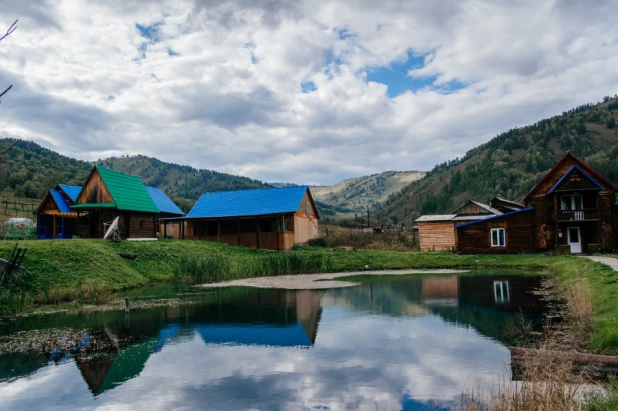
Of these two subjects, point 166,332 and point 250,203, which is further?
point 250,203

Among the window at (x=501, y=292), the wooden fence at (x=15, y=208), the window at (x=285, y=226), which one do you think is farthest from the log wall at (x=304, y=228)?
the wooden fence at (x=15, y=208)

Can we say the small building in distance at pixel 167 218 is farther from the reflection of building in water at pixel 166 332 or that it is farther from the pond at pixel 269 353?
the pond at pixel 269 353

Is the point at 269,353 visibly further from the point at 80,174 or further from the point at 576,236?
the point at 80,174

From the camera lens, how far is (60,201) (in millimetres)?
36906

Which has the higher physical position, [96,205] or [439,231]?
[96,205]

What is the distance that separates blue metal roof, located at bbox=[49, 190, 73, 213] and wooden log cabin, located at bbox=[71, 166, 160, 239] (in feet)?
4.94

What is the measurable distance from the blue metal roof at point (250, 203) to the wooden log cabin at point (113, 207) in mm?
7234

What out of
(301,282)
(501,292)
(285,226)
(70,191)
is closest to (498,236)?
(285,226)

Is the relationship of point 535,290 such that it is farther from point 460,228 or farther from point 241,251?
point 241,251

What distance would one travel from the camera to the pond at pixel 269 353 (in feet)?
26.8

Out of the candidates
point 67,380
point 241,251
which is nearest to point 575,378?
point 67,380

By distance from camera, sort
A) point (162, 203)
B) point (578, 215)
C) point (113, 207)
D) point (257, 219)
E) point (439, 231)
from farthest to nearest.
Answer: point (162, 203), point (439, 231), point (257, 219), point (578, 215), point (113, 207)

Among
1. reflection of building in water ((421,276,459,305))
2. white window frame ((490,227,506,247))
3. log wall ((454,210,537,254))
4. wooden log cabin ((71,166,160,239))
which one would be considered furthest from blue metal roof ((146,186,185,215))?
white window frame ((490,227,506,247))

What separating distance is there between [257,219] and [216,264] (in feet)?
44.8
